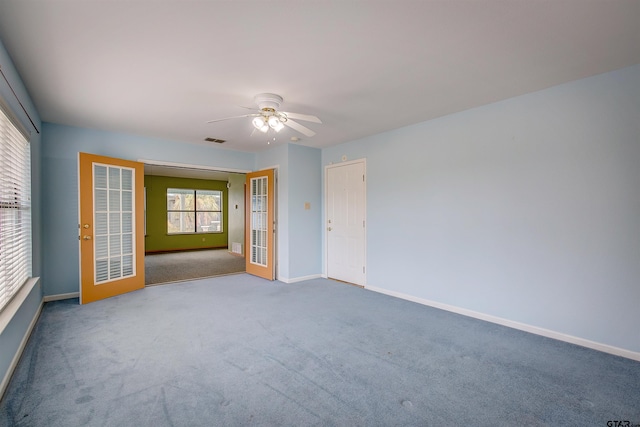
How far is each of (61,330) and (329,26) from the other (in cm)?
390

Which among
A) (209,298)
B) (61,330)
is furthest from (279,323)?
(61,330)

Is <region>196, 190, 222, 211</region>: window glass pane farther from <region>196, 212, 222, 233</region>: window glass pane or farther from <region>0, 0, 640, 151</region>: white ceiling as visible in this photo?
<region>0, 0, 640, 151</region>: white ceiling

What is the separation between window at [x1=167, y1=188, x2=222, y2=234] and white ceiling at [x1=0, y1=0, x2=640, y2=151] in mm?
6254

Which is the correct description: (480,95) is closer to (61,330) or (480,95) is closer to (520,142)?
(520,142)

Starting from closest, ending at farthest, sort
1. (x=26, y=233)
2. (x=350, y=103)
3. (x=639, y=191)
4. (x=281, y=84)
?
(x=639, y=191), (x=281, y=84), (x=26, y=233), (x=350, y=103)

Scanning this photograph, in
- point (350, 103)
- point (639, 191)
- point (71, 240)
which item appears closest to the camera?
point (639, 191)

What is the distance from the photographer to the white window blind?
7.54 feet

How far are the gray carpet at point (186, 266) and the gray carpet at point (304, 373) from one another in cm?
201

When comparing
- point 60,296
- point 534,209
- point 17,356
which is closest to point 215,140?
point 60,296

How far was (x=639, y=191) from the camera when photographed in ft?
8.29

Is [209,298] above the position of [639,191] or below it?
below

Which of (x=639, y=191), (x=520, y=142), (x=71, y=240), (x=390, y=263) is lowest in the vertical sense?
(x=390, y=263)

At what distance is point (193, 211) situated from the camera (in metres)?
9.93

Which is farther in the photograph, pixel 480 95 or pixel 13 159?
pixel 480 95
